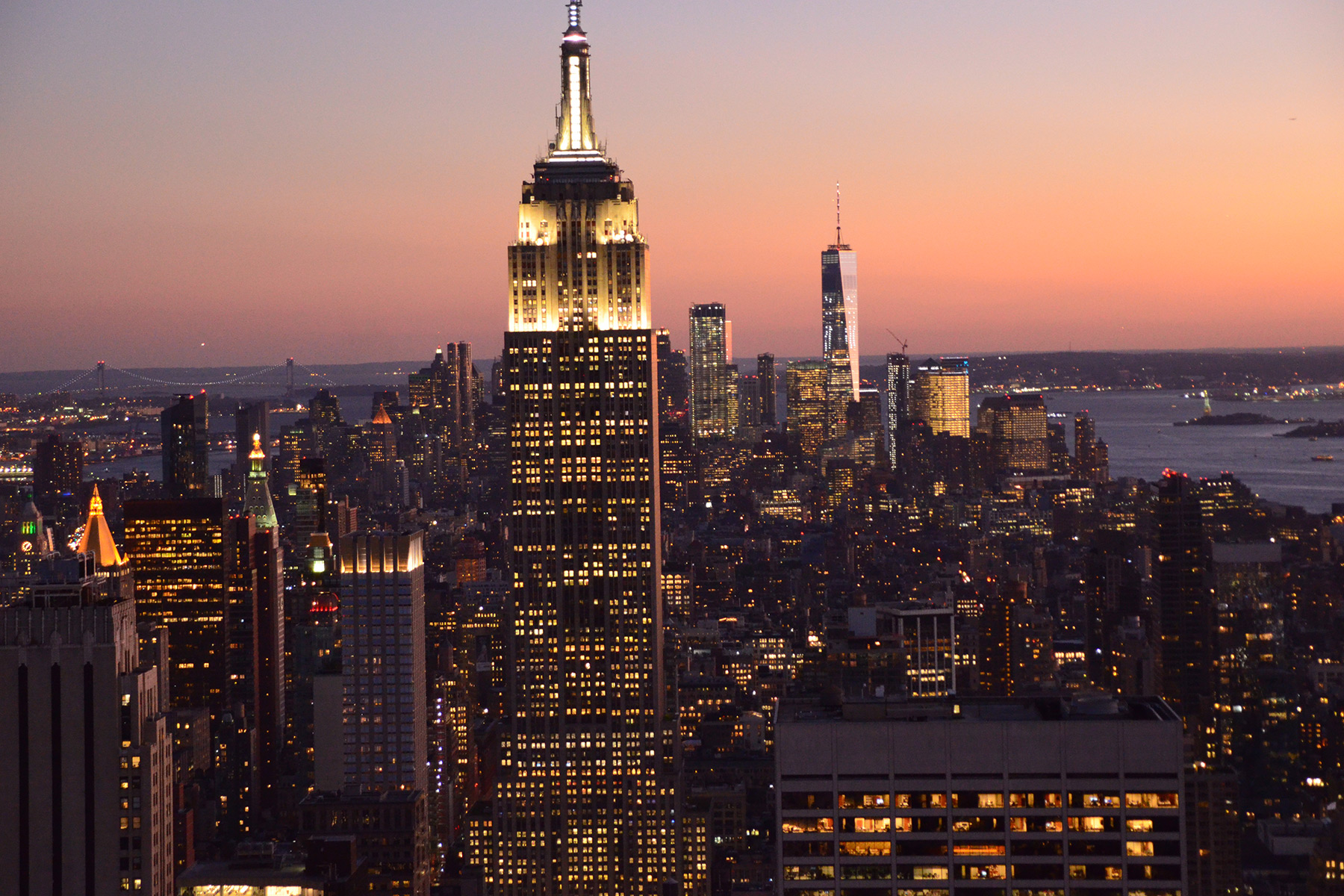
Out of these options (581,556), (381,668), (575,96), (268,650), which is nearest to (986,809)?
(581,556)

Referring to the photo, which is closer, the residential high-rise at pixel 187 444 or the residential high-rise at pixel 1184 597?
the residential high-rise at pixel 1184 597

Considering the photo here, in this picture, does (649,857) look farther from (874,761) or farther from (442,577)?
(442,577)

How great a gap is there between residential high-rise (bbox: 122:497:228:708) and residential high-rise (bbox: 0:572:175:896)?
174 feet

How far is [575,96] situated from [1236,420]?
1463 inches

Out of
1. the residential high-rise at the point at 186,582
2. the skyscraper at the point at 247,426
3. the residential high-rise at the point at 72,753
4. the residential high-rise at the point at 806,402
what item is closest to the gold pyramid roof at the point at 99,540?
the residential high-rise at the point at 72,753

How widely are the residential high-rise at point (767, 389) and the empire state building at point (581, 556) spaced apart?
129128 mm

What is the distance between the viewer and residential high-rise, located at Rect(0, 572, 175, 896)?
101ft

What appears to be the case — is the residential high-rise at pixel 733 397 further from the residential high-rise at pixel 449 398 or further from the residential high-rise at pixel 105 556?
the residential high-rise at pixel 105 556

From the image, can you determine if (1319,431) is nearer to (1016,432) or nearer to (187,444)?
(187,444)

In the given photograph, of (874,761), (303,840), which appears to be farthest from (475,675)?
(874,761)

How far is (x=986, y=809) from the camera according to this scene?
24.3 m

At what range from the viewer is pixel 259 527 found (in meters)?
99.9

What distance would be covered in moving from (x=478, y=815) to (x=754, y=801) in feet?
39.8

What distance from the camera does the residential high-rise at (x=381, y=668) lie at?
71.5 meters
